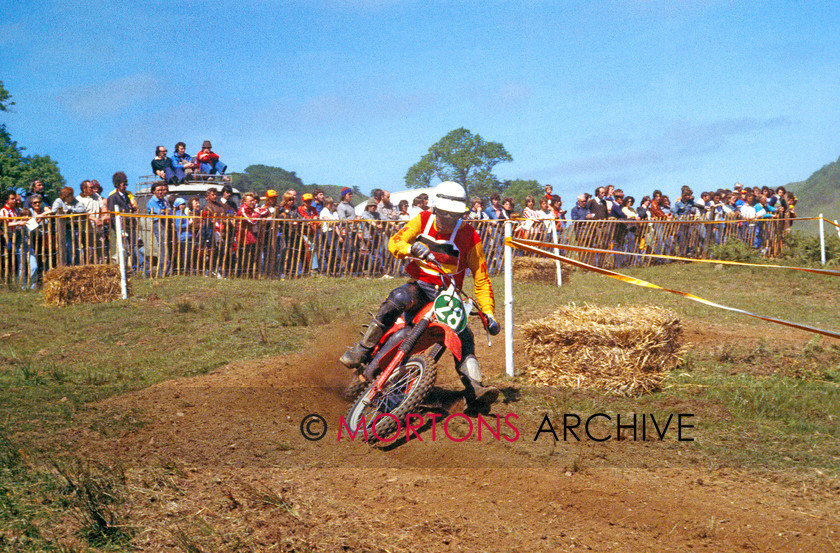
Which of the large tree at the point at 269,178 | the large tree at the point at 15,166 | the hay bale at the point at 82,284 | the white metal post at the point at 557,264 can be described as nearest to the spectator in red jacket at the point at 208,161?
the hay bale at the point at 82,284

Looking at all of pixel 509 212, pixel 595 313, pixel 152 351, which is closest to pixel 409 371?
pixel 595 313

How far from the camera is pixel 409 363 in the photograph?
235 inches

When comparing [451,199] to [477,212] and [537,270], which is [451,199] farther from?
[477,212]

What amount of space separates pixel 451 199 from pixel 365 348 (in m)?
1.67

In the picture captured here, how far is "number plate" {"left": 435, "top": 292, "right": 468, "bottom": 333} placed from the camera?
6176mm

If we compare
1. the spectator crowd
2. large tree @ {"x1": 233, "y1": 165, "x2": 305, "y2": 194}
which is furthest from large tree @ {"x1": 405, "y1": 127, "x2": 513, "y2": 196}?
the spectator crowd

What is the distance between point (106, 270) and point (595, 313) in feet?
28.7

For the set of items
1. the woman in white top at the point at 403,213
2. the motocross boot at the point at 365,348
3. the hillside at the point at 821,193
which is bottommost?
the motocross boot at the point at 365,348

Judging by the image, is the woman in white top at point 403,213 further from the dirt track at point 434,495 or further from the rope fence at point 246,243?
the dirt track at point 434,495

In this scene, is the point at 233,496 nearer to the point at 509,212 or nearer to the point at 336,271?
the point at 336,271

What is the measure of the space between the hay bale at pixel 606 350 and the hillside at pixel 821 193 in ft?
147

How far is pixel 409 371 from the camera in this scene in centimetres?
598

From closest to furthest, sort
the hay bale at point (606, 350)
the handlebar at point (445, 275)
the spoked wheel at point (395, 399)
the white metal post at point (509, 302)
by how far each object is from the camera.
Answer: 1. the spoked wheel at point (395, 399)
2. the handlebar at point (445, 275)
3. the hay bale at point (606, 350)
4. the white metal post at point (509, 302)

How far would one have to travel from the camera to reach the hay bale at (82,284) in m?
12.2
